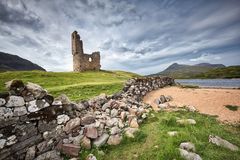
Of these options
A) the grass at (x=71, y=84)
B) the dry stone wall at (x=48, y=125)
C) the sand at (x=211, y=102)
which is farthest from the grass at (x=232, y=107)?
the grass at (x=71, y=84)

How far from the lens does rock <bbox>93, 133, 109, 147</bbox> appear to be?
5764mm

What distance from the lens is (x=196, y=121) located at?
7.72 metres

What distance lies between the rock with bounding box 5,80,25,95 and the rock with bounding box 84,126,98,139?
2.78m

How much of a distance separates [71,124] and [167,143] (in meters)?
3.79

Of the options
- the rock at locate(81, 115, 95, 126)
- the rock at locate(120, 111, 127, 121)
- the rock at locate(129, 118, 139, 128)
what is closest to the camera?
the rock at locate(81, 115, 95, 126)

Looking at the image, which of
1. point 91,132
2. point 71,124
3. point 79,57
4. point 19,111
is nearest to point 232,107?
point 91,132

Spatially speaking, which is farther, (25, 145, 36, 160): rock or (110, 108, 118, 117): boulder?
(110, 108, 118, 117): boulder

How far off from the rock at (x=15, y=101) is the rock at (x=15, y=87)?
16 centimetres

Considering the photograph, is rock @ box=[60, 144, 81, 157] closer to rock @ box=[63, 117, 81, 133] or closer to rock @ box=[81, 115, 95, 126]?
rock @ box=[63, 117, 81, 133]

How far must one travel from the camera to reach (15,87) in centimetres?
484

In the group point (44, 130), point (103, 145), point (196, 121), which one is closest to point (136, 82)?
point (196, 121)

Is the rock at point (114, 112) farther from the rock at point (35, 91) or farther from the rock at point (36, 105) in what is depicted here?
the rock at point (35, 91)

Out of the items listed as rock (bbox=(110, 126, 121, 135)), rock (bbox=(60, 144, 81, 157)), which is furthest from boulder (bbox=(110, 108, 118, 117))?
rock (bbox=(60, 144, 81, 157))

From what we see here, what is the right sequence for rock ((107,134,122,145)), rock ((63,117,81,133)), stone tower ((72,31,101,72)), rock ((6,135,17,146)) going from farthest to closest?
stone tower ((72,31,101,72)), rock ((63,117,81,133)), rock ((107,134,122,145)), rock ((6,135,17,146))
